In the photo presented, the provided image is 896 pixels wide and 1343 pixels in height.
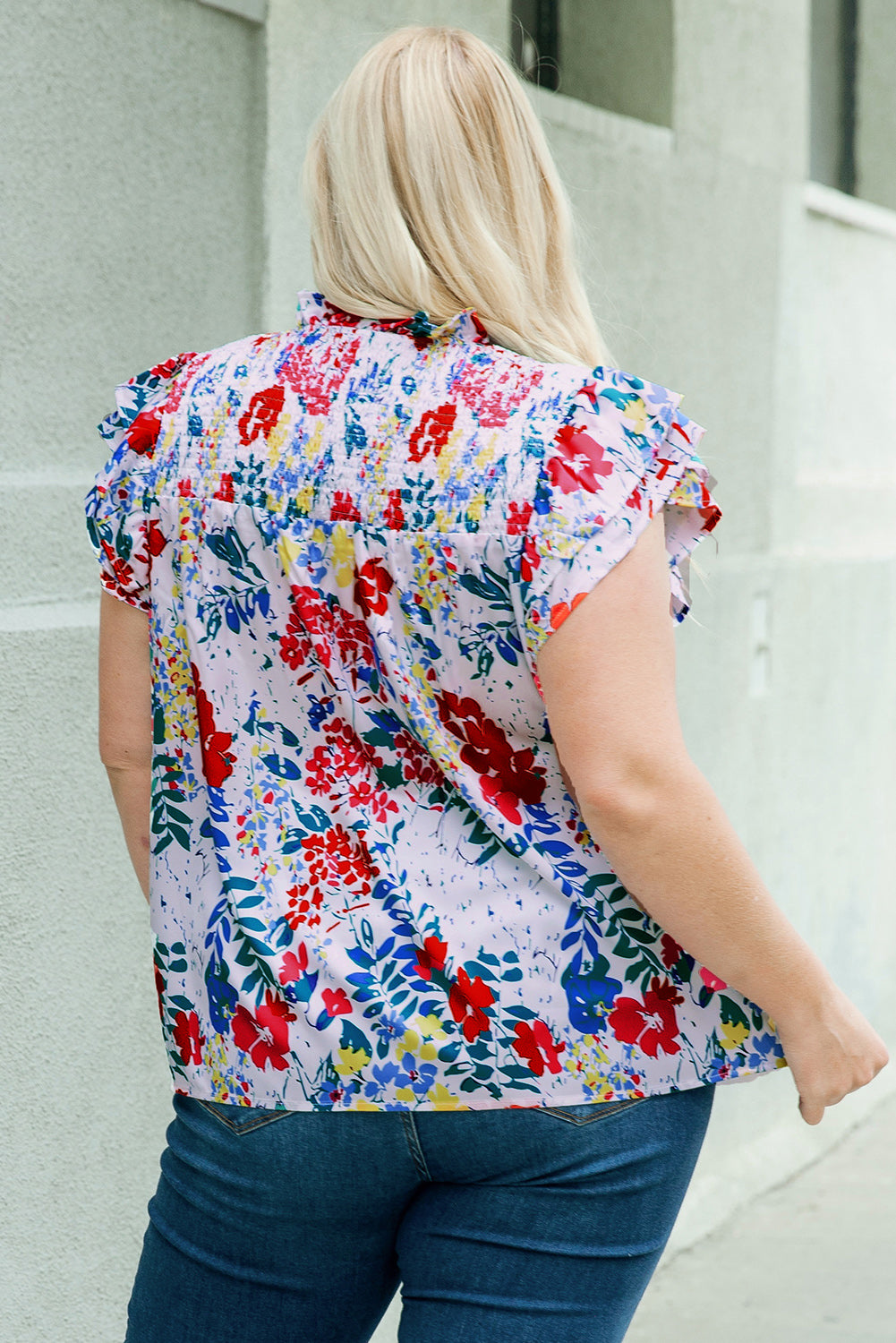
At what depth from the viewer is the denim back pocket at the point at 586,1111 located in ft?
4.98

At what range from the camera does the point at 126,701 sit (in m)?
1.77

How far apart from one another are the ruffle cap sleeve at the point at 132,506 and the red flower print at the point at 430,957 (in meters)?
0.48

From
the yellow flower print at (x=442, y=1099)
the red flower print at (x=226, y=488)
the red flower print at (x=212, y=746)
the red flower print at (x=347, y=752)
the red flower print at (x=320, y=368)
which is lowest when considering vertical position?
the yellow flower print at (x=442, y=1099)

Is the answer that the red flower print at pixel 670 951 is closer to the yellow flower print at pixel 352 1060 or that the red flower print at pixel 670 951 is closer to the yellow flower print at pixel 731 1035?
the yellow flower print at pixel 731 1035

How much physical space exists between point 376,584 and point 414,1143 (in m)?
0.51

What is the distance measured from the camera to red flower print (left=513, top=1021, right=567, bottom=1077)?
1506 millimetres

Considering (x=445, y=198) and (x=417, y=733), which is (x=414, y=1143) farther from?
(x=445, y=198)

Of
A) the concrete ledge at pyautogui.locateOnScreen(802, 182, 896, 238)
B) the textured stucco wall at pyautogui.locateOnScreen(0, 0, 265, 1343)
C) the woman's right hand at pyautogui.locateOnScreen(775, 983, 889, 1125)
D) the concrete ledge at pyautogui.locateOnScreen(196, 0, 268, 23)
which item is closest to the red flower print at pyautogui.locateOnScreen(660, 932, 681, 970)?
the woman's right hand at pyautogui.locateOnScreen(775, 983, 889, 1125)

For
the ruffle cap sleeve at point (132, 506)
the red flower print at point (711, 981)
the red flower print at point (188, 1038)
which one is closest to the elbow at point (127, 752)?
the ruffle cap sleeve at point (132, 506)

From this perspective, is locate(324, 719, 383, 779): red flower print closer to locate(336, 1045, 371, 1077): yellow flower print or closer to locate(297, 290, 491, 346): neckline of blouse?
locate(336, 1045, 371, 1077): yellow flower print

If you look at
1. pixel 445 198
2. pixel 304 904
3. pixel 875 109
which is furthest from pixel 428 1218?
pixel 875 109

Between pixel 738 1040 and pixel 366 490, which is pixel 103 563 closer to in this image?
pixel 366 490

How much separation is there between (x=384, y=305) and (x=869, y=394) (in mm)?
4399

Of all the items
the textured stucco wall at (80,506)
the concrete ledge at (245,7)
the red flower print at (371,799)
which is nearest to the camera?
the red flower print at (371,799)
